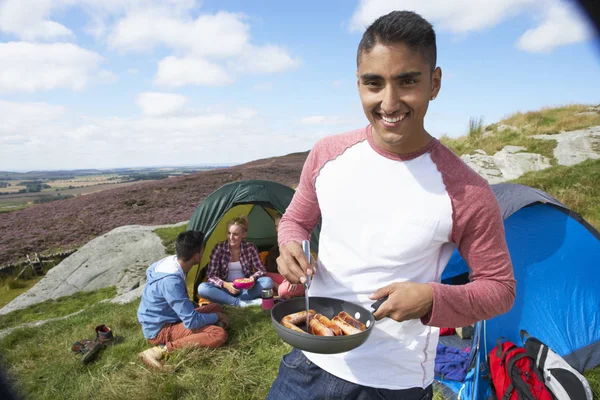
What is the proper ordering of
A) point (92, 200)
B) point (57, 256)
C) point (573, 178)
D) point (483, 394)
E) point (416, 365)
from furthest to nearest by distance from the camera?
point (92, 200) < point (57, 256) < point (573, 178) < point (483, 394) < point (416, 365)

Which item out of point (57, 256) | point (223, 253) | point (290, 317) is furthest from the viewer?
point (57, 256)

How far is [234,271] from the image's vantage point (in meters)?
6.62

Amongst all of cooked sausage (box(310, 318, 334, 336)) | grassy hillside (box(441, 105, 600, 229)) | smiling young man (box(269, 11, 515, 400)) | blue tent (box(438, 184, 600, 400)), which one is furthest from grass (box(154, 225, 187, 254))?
grassy hillside (box(441, 105, 600, 229))

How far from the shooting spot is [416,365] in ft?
4.34

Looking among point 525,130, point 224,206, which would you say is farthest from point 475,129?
point 224,206

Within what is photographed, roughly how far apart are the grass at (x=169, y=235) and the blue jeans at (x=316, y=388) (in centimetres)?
851

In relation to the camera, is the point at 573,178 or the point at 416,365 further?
the point at 573,178

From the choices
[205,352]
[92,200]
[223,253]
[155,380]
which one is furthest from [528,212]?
[92,200]

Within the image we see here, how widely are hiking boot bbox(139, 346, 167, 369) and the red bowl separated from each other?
195 centimetres

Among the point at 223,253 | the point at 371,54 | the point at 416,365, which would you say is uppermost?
the point at 371,54

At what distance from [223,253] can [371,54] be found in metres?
5.73

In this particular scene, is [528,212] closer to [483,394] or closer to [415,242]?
[483,394]

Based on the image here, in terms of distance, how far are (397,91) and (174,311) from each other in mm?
4214

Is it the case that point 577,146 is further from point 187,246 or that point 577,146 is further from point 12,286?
point 12,286
